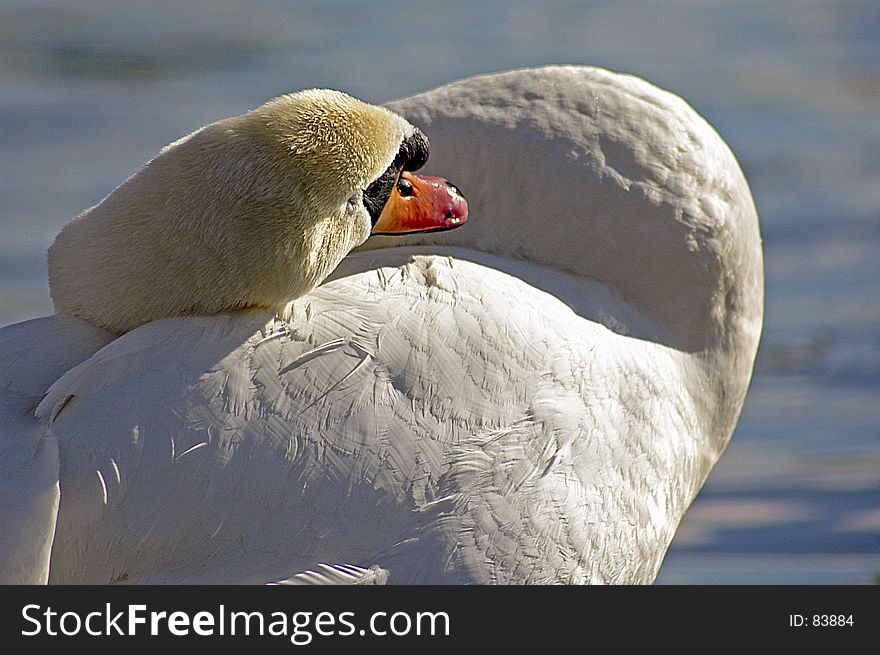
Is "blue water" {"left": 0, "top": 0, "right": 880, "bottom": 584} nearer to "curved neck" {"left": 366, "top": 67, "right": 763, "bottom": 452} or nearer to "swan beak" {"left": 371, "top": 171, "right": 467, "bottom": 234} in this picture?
"curved neck" {"left": 366, "top": 67, "right": 763, "bottom": 452}

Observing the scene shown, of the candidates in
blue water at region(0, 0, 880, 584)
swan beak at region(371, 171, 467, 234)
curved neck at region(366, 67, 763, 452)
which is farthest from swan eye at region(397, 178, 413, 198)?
blue water at region(0, 0, 880, 584)

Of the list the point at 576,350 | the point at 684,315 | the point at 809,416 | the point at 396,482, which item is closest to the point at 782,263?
the point at 809,416

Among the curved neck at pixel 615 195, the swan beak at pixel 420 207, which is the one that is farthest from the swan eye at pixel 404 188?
the curved neck at pixel 615 195

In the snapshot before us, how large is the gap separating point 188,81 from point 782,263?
352 centimetres

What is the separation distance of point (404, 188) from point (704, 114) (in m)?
4.94

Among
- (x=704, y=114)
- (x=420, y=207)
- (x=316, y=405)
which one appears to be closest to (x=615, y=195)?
(x=420, y=207)

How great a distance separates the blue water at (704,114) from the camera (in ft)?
16.7

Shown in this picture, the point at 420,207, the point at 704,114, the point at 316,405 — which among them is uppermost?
the point at 420,207

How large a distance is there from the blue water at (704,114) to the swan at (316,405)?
5.42 feet

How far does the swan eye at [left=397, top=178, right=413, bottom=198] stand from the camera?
3150mm

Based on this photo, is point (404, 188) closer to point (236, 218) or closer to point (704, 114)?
point (236, 218)

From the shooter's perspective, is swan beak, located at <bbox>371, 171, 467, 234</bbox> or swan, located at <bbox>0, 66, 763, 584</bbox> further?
swan beak, located at <bbox>371, 171, 467, 234</bbox>

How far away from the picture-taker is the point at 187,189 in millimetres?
2916

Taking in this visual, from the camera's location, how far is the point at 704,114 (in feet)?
25.8
